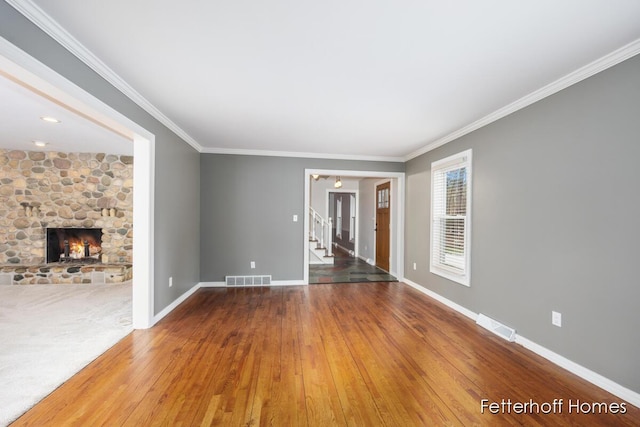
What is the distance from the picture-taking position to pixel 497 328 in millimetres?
3059

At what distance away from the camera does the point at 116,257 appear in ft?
17.2

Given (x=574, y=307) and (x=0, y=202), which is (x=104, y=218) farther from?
(x=574, y=307)

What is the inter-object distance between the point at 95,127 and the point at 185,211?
5.17 feet

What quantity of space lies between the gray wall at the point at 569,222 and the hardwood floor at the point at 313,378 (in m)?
0.37

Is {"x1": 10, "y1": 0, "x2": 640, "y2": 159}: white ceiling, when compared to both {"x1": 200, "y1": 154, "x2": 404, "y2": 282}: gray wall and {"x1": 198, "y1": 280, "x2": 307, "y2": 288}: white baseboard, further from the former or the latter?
{"x1": 198, "y1": 280, "x2": 307, "y2": 288}: white baseboard

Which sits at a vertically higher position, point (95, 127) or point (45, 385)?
point (95, 127)

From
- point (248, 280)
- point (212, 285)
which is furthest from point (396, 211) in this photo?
point (212, 285)

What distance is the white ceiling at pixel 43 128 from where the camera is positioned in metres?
2.81

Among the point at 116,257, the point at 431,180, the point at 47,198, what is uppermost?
the point at 431,180

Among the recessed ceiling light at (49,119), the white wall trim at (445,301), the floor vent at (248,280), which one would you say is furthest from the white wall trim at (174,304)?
the white wall trim at (445,301)

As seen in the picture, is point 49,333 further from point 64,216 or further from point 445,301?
point 445,301

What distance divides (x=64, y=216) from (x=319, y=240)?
5701 mm

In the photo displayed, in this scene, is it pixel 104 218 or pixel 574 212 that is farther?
pixel 104 218

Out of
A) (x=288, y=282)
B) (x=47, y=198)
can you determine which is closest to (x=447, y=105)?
(x=288, y=282)
